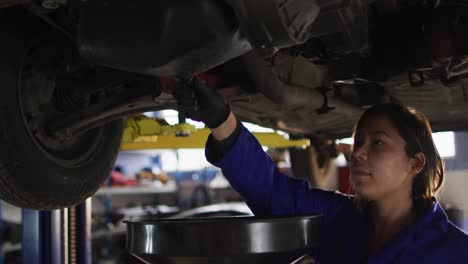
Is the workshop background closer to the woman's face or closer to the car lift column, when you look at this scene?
the car lift column

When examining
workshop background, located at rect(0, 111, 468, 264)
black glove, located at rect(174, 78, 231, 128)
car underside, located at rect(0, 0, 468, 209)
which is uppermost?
car underside, located at rect(0, 0, 468, 209)

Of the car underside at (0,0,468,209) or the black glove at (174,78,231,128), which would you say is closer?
the car underside at (0,0,468,209)

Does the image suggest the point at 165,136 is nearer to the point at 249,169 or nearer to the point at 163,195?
the point at 249,169

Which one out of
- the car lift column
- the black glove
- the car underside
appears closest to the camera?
the car underside

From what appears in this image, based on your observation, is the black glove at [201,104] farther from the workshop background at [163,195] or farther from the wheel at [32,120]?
the wheel at [32,120]

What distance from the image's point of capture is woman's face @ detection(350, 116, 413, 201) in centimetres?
119

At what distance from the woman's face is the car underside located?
21 cm

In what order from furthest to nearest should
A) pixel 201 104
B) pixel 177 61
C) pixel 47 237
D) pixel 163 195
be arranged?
pixel 163 195, pixel 47 237, pixel 201 104, pixel 177 61

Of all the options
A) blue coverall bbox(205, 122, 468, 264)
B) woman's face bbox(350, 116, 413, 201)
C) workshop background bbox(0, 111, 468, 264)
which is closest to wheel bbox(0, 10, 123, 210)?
workshop background bbox(0, 111, 468, 264)

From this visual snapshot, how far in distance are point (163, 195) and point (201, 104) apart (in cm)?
700

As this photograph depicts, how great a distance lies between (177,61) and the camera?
35.6 inches

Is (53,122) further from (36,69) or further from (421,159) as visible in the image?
(421,159)

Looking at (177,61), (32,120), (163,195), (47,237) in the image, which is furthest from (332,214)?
(163,195)

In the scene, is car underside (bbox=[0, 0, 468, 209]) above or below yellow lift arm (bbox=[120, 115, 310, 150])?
above
